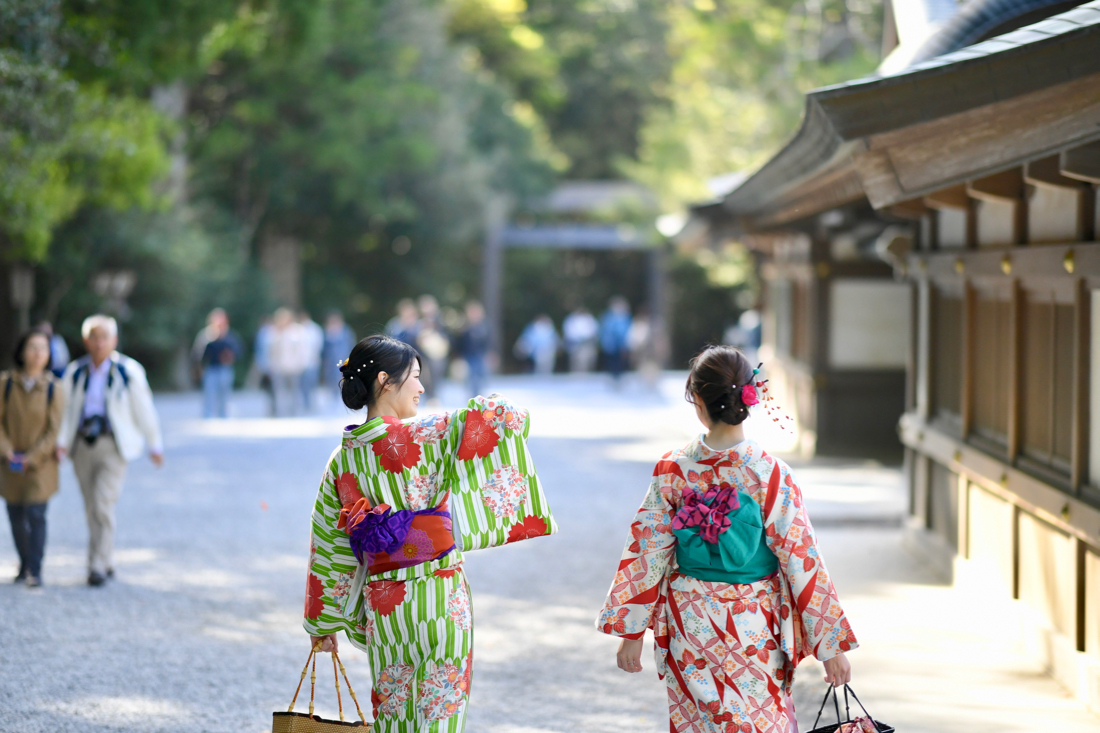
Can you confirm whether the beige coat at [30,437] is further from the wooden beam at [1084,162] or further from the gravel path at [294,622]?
the wooden beam at [1084,162]

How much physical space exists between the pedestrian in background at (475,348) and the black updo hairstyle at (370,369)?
1589 centimetres

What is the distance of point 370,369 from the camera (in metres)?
3.50

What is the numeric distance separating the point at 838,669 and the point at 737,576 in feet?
1.20

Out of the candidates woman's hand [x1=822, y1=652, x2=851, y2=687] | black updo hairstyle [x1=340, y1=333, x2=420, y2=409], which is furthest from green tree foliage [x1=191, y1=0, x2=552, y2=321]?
woman's hand [x1=822, y1=652, x2=851, y2=687]

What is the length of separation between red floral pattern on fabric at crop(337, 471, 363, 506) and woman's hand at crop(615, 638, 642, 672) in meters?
0.85

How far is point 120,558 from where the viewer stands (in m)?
8.11

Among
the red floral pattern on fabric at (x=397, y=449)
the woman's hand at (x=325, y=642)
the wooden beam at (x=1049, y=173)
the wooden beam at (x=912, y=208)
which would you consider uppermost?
the wooden beam at (x=912, y=208)

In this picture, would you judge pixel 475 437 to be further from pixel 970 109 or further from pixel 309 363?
pixel 309 363

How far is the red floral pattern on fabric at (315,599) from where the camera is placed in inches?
140

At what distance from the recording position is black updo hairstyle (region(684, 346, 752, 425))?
3.27 metres

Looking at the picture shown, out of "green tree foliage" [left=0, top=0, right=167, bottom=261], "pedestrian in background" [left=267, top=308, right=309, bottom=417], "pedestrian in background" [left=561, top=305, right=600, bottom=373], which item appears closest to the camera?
"green tree foliage" [left=0, top=0, right=167, bottom=261]

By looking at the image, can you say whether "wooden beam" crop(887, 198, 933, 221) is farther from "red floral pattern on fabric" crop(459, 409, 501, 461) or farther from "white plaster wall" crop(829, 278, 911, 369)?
"white plaster wall" crop(829, 278, 911, 369)

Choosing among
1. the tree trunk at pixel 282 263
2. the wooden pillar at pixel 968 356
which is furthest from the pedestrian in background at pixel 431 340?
the tree trunk at pixel 282 263

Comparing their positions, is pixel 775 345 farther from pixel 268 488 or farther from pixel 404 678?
pixel 404 678
